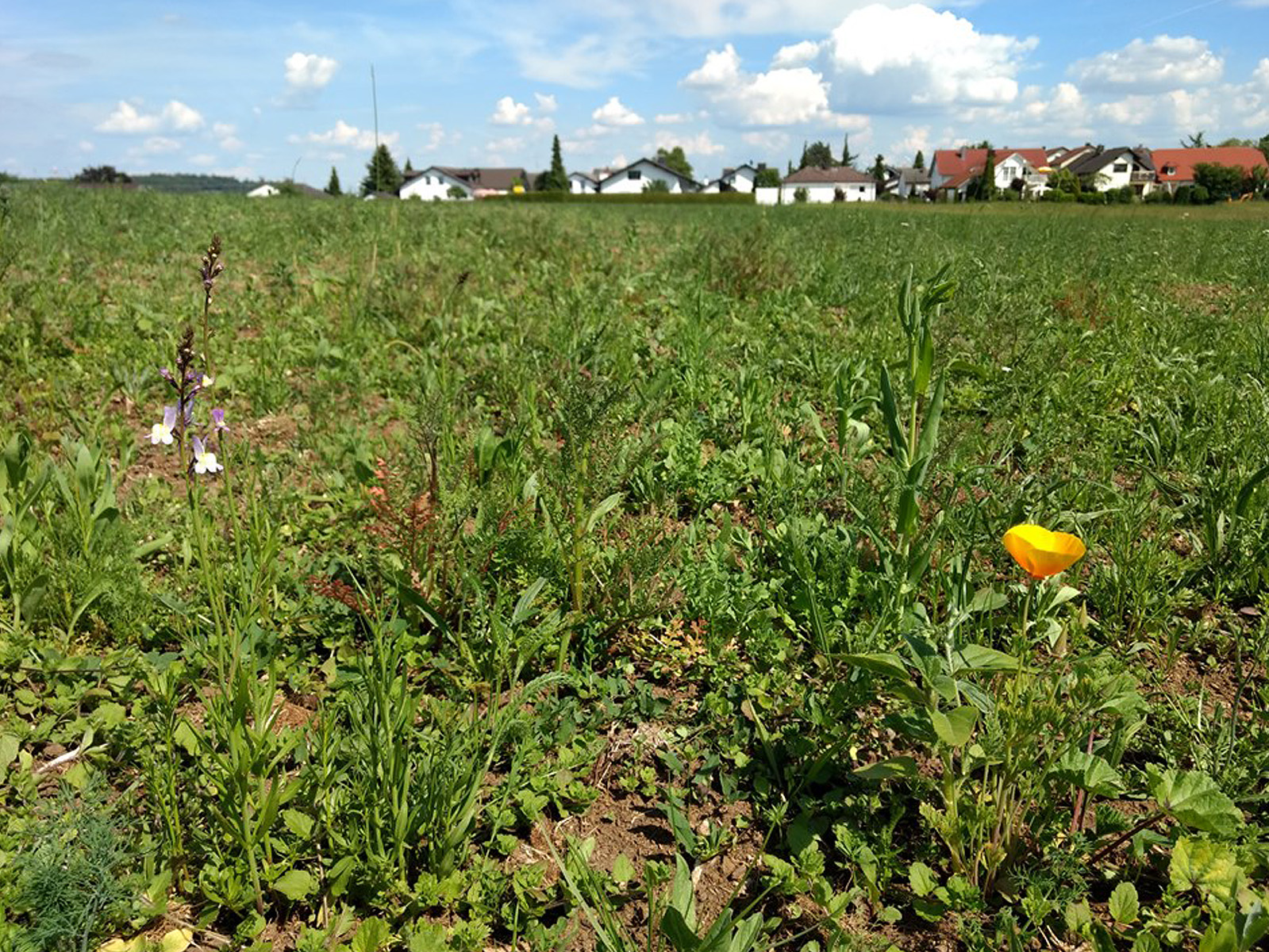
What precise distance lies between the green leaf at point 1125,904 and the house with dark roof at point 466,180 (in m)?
88.6

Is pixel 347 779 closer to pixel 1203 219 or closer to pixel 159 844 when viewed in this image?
pixel 159 844

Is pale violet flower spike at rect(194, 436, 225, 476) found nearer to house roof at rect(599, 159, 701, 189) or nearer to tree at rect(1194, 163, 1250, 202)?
tree at rect(1194, 163, 1250, 202)

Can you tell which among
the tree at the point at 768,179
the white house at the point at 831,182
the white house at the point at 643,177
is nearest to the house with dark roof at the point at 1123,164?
the white house at the point at 831,182

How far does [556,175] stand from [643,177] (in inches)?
642

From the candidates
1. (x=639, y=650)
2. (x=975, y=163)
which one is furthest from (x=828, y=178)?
(x=639, y=650)

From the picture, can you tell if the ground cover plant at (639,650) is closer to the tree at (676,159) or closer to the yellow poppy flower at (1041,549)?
the yellow poppy flower at (1041,549)

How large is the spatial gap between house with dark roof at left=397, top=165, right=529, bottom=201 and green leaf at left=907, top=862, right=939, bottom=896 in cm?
8846

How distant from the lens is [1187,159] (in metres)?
68.6

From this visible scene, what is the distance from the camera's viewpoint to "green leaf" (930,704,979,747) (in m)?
1.51

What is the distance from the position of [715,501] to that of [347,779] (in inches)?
73.6

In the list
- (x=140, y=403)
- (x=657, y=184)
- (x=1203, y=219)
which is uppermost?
(x=657, y=184)

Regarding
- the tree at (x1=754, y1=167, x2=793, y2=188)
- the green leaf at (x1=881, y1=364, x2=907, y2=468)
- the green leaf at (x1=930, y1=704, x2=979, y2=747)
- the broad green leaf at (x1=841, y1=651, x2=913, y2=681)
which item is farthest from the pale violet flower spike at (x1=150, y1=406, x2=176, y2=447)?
the tree at (x1=754, y1=167, x2=793, y2=188)

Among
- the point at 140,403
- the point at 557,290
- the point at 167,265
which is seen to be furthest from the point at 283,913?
the point at 167,265

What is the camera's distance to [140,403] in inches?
161
